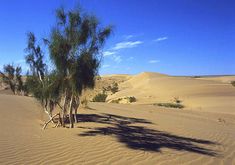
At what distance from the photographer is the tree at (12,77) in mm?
39844

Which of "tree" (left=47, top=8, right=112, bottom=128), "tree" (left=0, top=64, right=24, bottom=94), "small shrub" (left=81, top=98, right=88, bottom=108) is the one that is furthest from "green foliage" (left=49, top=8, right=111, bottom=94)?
"tree" (left=0, top=64, right=24, bottom=94)

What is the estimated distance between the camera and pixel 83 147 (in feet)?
33.1

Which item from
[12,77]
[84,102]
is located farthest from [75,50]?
[12,77]

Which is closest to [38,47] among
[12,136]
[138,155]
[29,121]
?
[29,121]

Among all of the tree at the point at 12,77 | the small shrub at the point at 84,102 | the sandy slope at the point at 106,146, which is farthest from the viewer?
the tree at the point at 12,77

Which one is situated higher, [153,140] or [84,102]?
[84,102]

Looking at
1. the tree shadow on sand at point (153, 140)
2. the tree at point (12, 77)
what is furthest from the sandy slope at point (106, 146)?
the tree at point (12, 77)

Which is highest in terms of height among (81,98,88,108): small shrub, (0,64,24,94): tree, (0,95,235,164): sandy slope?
(0,64,24,94): tree

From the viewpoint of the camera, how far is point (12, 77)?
4044 centimetres

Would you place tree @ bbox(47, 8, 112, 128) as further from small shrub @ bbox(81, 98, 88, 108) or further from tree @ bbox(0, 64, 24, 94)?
tree @ bbox(0, 64, 24, 94)

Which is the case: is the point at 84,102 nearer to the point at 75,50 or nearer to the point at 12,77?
the point at 75,50

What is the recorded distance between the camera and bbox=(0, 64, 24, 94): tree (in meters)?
39.8

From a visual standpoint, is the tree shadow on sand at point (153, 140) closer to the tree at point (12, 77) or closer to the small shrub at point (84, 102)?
the small shrub at point (84, 102)

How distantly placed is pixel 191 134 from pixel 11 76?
99.7 feet
